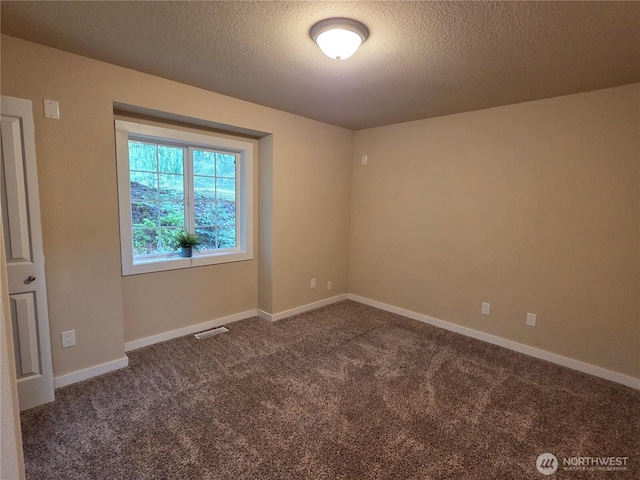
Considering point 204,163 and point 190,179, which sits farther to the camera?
point 204,163

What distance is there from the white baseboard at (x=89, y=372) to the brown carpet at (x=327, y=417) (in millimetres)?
72

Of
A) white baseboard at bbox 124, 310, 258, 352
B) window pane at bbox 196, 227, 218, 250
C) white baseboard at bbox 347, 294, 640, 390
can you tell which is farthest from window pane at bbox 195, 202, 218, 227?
white baseboard at bbox 347, 294, 640, 390

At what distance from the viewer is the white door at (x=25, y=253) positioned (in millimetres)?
1972

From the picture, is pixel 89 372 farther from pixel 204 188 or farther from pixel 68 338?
pixel 204 188

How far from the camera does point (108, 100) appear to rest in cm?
242

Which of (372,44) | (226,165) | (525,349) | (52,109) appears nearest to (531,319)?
(525,349)

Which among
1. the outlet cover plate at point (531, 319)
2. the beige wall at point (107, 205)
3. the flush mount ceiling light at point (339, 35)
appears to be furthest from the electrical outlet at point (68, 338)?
the outlet cover plate at point (531, 319)

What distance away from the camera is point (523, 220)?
3.03m

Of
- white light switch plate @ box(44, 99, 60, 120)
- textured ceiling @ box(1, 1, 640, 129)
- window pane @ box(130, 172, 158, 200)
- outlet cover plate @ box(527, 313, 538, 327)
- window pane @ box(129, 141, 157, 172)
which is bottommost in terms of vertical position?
outlet cover plate @ box(527, 313, 538, 327)

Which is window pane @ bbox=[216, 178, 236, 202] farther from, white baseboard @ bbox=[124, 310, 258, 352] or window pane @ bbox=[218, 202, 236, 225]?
white baseboard @ bbox=[124, 310, 258, 352]

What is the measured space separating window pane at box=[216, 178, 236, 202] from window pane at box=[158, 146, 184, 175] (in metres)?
0.43

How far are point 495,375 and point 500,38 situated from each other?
2458 millimetres

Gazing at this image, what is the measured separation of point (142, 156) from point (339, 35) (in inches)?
85.3

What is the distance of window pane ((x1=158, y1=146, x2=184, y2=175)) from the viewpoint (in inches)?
123
